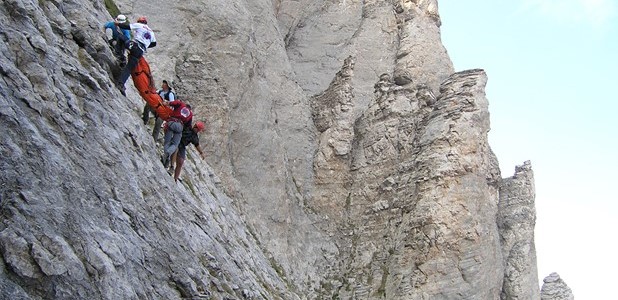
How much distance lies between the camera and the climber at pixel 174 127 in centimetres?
1839

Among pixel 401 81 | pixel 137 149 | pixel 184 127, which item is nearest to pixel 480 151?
pixel 401 81

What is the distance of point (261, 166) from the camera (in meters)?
36.5

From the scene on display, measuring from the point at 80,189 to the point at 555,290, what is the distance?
4487cm

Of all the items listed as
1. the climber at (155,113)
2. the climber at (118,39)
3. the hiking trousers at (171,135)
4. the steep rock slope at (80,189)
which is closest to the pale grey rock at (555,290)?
the steep rock slope at (80,189)

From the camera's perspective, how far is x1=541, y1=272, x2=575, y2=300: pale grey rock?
49.2 meters

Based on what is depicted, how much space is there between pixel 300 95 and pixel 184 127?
2593cm

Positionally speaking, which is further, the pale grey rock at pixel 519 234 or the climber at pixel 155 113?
the pale grey rock at pixel 519 234

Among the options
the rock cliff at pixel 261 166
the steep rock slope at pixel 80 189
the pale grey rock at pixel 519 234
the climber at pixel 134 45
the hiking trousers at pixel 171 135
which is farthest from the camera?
the pale grey rock at pixel 519 234

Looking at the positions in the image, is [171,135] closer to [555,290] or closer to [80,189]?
[80,189]

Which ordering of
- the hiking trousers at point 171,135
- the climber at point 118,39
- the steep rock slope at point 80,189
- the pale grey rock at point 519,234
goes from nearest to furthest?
the steep rock slope at point 80,189
the hiking trousers at point 171,135
the climber at point 118,39
the pale grey rock at point 519,234

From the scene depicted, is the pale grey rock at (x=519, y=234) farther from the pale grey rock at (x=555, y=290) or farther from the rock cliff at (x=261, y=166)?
the pale grey rock at (x=555, y=290)

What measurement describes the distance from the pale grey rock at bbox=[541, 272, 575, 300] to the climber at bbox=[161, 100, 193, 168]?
39167mm

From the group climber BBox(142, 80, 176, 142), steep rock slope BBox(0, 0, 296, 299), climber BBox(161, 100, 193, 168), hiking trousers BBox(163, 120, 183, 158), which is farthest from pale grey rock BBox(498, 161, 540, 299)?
hiking trousers BBox(163, 120, 183, 158)

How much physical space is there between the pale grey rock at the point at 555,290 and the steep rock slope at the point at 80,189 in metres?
36.8
